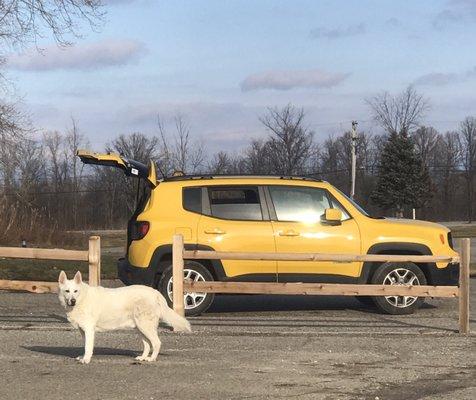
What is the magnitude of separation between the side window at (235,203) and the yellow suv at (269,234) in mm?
15

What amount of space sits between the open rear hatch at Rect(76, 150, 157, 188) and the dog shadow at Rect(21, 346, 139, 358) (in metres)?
3.36

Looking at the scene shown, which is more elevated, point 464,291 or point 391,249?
point 391,249

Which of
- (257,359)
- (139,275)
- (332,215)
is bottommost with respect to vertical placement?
(257,359)

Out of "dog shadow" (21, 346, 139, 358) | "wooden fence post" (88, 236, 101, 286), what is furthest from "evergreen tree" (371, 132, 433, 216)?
"dog shadow" (21, 346, 139, 358)

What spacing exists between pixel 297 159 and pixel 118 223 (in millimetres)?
22579

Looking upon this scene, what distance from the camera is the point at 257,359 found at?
7.24 meters

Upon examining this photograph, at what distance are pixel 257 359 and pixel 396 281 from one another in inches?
146

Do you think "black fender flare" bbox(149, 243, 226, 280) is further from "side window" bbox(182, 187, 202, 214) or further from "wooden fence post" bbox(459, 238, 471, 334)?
"wooden fence post" bbox(459, 238, 471, 334)

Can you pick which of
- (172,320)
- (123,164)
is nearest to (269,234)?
(123,164)

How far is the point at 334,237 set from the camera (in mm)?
10094

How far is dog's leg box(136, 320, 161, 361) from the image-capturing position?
6.84 metres

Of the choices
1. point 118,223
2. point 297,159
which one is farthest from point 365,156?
point 118,223

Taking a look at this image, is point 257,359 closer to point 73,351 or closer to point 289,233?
point 73,351

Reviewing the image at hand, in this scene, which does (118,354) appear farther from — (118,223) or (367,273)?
(118,223)
